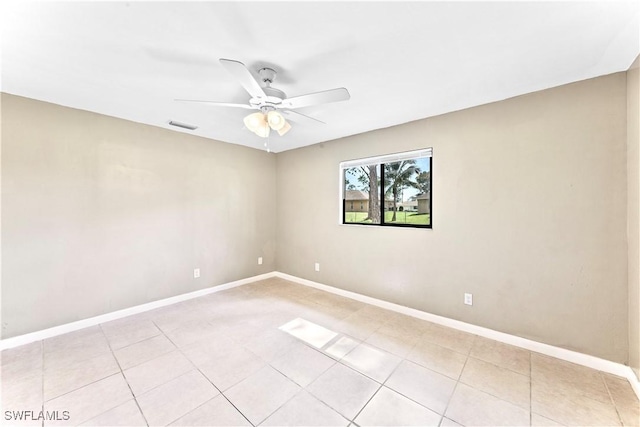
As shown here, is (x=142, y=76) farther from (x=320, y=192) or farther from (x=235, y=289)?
(x=235, y=289)

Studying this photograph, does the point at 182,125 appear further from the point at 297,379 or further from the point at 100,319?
the point at 297,379

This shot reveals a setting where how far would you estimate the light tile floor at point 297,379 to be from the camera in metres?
1.49

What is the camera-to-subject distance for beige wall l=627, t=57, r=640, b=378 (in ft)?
5.49

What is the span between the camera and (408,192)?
303 centimetres

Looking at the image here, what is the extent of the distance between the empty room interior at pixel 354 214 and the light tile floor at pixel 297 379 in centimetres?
2

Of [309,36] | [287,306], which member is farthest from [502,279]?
[309,36]

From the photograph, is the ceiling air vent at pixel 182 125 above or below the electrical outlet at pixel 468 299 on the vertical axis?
above

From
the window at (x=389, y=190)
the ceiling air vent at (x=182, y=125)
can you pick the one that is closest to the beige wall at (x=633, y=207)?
the window at (x=389, y=190)

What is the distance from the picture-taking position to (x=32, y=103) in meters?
2.30

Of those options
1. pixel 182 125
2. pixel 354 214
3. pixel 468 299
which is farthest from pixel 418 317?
pixel 182 125

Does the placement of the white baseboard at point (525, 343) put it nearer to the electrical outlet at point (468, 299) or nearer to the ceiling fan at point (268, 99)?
the electrical outlet at point (468, 299)

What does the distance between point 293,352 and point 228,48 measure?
2.34 m

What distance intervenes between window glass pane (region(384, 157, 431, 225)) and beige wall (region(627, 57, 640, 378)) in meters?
1.43

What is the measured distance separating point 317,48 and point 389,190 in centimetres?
201
